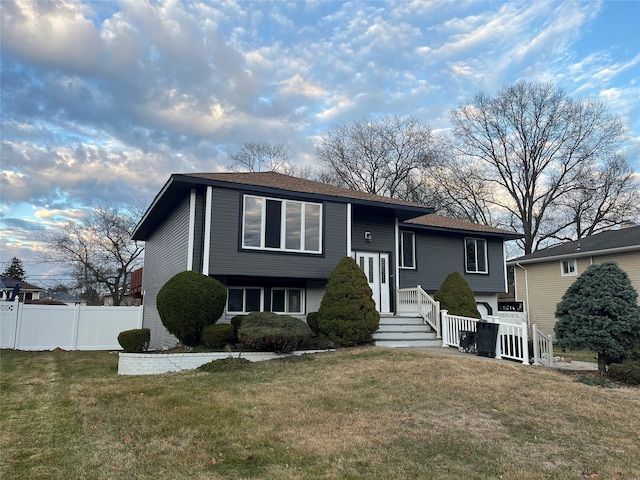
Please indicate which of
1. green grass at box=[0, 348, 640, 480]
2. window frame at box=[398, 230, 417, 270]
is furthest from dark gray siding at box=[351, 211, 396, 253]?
green grass at box=[0, 348, 640, 480]

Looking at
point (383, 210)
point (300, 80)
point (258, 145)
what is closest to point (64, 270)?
point (258, 145)

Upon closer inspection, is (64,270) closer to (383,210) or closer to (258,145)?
(258,145)

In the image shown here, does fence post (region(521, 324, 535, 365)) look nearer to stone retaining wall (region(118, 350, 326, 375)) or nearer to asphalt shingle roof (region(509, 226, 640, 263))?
stone retaining wall (region(118, 350, 326, 375))

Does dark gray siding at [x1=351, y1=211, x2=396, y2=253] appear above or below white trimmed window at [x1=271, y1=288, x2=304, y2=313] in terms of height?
above

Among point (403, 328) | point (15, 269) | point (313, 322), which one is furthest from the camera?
point (15, 269)

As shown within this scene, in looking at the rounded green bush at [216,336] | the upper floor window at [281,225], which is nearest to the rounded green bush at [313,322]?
the upper floor window at [281,225]

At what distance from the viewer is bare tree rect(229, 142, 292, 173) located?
35.0 m

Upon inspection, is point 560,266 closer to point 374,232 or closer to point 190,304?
point 374,232

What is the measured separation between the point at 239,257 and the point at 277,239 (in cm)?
121

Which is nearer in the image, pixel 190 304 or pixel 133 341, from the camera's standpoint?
pixel 190 304

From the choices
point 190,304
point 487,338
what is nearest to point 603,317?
point 487,338

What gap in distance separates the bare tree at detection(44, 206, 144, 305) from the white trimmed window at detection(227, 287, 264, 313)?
24.3m

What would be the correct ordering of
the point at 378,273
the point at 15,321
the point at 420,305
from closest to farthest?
the point at 420,305
the point at 15,321
the point at 378,273

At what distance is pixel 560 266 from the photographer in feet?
71.6
